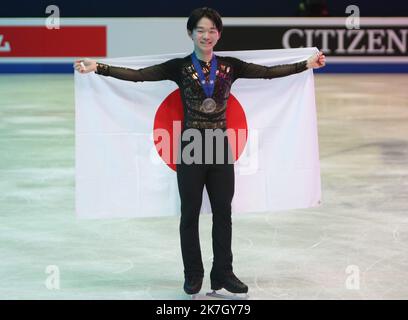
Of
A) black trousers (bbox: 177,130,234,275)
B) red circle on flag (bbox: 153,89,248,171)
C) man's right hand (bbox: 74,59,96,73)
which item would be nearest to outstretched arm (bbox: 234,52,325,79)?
red circle on flag (bbox: 153,89,248,171)

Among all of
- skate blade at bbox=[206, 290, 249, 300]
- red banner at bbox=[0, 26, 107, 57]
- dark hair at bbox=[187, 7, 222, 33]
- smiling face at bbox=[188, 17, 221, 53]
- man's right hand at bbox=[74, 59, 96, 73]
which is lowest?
skate blade at bbox=[206, 290, 249, 300]

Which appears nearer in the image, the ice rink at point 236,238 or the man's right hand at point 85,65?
the man's right hand at point 85,65

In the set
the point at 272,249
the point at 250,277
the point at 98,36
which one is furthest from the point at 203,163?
the point at 98,36

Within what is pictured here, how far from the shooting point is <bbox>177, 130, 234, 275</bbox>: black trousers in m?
5.53

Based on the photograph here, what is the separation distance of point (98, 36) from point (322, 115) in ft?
17.9

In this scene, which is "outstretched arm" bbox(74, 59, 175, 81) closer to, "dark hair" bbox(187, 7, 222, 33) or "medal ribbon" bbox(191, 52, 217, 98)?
"medal ribbon" bbox(191, 52, 217, 98)

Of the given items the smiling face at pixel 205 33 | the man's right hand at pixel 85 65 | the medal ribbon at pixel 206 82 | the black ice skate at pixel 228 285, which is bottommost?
the black ice skate at pixel 228 285

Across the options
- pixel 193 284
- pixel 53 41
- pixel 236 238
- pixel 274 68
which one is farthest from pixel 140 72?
pixel 53 41

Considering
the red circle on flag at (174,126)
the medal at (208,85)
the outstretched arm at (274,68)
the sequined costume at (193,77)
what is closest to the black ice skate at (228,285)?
the red circle on flag at (174,126)

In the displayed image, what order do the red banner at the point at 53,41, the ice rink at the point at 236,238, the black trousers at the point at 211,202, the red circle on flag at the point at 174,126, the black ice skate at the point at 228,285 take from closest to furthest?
1. the black trousers at the point at 211,202
2. the black ice skate at the point at 228,285
3. the red circle on flag at the point at 174,126
4. the ice rink at the point at 236,238
5. the red banner at the point at 53,41

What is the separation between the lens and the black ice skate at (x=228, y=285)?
5648 millimetres

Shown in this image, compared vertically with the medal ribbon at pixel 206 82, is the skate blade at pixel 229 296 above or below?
below

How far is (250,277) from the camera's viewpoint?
6172mm

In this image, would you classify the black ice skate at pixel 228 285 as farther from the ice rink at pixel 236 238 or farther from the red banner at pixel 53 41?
the red banner at pixel 53 41
